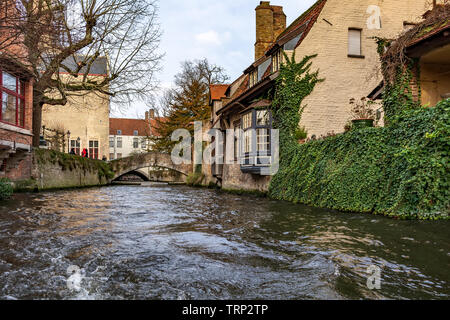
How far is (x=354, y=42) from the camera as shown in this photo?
14180mm

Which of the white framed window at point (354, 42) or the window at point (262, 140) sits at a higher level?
the white framed window at point (354, 42)

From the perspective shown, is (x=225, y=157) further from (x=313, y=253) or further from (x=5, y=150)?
(x=313, y=253)

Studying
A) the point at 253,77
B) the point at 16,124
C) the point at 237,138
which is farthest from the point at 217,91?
the point at 16,124

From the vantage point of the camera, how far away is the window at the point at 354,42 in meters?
14.1

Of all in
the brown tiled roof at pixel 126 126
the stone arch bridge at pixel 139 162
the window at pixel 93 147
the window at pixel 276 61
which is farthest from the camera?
the brown tiled roof at pixel 126 126

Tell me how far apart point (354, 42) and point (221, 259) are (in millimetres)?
12621

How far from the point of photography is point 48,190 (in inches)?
626

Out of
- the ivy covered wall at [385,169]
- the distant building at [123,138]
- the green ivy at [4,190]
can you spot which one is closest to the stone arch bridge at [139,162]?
the green ivy at [4,190]

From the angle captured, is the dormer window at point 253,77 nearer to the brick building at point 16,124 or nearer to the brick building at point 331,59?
the brick building at point 331,59

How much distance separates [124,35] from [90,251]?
1290 centimetres

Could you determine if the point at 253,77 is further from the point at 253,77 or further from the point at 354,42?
the point at 354,42

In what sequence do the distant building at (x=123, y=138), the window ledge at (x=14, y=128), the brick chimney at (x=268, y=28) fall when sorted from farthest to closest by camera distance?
1. the distant building at (x=123, y=138)
2. the brick chimney at (x=268, y=28)
3. the window ledge at (x=14, y=128)

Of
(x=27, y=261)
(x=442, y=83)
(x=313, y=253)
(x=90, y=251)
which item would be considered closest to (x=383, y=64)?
(x=442, y=83)

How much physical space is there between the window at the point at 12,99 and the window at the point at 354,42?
12291 mm
